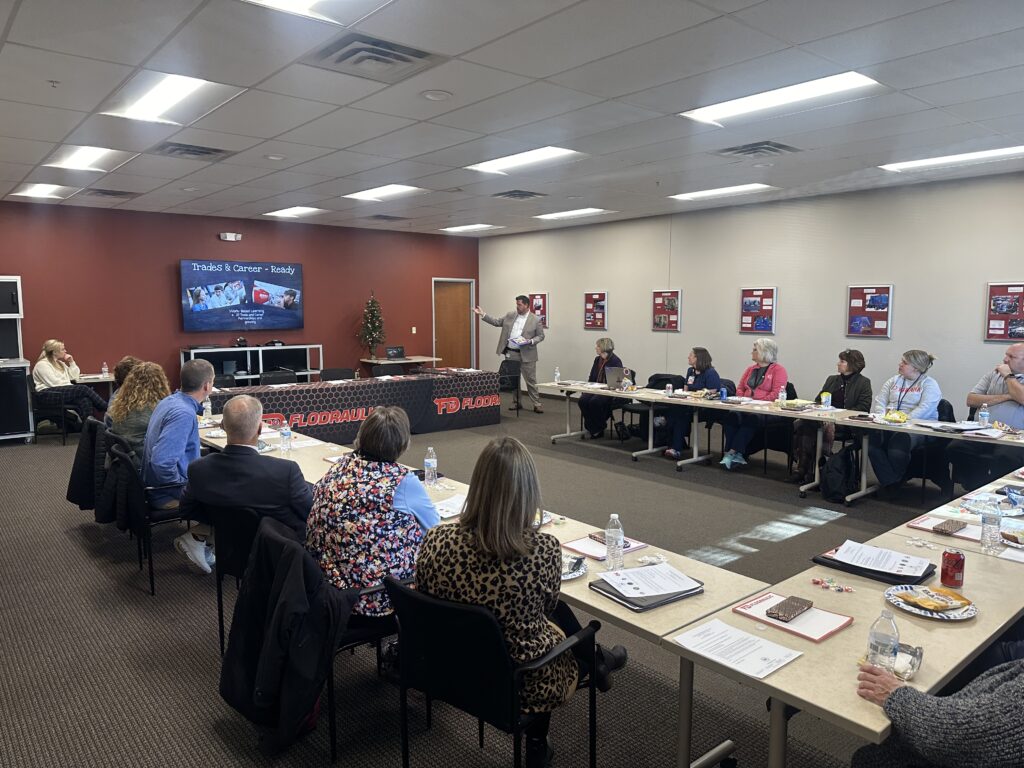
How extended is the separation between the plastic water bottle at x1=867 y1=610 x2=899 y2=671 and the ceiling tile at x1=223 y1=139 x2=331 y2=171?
5385 mm

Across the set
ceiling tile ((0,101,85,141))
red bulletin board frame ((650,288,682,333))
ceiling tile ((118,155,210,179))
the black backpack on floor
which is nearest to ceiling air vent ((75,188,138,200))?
ceiling tile ((118,155,210,179))

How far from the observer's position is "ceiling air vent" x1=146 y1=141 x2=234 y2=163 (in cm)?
579

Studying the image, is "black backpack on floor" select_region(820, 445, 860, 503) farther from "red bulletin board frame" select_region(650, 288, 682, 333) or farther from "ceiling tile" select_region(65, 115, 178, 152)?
"ceiling tile" select_region(65, 115, 178, 152)

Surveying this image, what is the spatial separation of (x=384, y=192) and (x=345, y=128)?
304 cm

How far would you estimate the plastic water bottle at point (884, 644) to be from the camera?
1787 mm

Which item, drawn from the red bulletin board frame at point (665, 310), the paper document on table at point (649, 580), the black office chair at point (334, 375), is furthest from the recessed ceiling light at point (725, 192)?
the paper document on table at point (649, 580)

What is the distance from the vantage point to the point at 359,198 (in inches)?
336

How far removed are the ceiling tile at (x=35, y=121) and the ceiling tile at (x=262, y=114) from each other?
0.89 m

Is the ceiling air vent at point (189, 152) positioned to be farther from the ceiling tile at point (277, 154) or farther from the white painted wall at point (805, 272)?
the white painted wall at point (805, 272)

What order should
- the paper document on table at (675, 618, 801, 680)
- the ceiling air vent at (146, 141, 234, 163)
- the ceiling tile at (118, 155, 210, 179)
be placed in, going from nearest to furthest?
the paper document on table at (675, 618, 801, 680)
the ceiling air vent at (146, 141, 234, 163)
the ceiling tile at (118, 155, 210, 179)

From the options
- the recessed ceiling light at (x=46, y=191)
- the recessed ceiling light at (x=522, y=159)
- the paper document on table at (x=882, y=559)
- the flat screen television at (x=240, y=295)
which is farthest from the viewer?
the flat screen television at (x=240, y=295)

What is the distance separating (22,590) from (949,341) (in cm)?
839

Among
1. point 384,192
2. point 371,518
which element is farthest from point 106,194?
point 371,518

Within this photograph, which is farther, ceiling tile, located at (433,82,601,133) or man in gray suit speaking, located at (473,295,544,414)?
man in gray suit speaking, located at (473,295,544,414)
